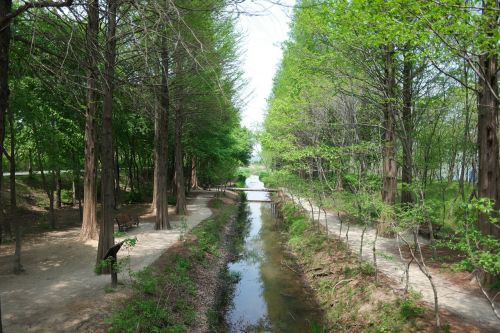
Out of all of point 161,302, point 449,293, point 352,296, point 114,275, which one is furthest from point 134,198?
point 449,293

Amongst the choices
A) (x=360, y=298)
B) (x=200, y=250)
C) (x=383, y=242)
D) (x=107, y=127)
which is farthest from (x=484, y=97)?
(x=200, y=250)

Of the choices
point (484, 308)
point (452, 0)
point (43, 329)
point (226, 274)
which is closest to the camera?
point (452, 0)

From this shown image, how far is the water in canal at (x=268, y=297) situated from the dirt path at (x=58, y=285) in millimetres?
2887

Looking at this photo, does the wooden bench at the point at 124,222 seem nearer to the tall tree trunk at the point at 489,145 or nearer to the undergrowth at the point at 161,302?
the undergrowth at the point at 161,302

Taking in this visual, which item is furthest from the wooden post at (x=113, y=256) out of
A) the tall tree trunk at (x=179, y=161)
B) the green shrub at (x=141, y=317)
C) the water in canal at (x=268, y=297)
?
the tall tree trunk at (x=179, y=161)

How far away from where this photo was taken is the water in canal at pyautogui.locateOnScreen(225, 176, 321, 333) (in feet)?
29.0

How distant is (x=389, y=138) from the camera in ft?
41.4

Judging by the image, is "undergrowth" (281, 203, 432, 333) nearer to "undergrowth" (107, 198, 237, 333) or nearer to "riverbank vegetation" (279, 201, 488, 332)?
"riverbank vegetation" (279, 201, 488, 332)

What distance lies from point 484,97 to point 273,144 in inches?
425

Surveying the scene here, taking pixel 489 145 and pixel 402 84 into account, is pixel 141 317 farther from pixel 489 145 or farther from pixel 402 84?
pixel 402 84

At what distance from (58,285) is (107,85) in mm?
5996

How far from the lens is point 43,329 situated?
5875mm

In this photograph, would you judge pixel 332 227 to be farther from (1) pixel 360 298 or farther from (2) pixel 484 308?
(2) pixel 484 308

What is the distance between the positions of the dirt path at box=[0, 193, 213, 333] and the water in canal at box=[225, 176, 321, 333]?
289cm
